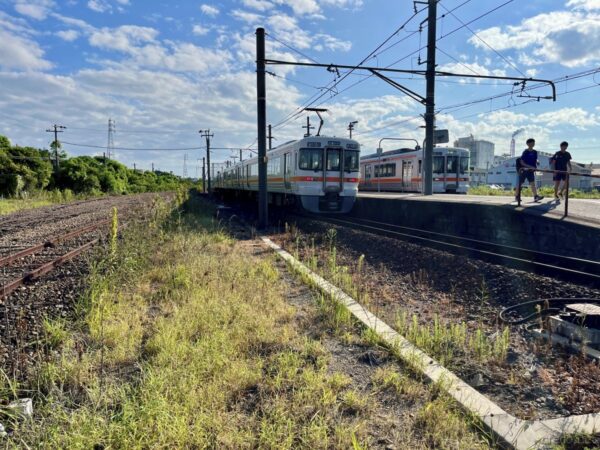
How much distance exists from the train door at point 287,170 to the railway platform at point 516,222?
4275 mm

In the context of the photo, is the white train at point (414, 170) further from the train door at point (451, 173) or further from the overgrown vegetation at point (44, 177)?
the overgrown vegetation at point (44, 177)

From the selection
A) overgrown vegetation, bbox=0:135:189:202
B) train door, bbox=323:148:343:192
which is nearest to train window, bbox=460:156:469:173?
train door, bbox=323:148:343:192

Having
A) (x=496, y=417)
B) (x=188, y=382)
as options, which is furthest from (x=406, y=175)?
(x=188, y=382)

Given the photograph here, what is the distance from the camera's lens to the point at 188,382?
10.2ft

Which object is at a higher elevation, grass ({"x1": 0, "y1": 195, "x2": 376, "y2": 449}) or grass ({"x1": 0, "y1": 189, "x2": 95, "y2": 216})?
grass ({"x1": 0, "y1": 189, "x2": 95, "y2": 216})

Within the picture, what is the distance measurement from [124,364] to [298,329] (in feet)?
5.82

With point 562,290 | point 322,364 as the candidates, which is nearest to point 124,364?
point 322,364

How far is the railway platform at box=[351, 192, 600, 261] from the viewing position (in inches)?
336

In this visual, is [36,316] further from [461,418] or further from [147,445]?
[461,418]

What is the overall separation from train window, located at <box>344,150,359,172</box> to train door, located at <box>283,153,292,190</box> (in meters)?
2.26

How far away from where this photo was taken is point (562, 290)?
20.4 ft

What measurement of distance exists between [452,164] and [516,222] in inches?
548

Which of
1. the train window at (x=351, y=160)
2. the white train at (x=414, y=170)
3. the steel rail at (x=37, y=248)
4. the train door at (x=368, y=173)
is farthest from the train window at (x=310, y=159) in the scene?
the train door at (x=368, y=173)

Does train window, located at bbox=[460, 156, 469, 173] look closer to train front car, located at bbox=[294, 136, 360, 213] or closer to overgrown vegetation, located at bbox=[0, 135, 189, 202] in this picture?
train front car, located at bbox=[294, 136, 360, 213]
